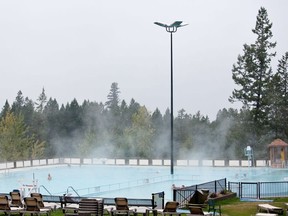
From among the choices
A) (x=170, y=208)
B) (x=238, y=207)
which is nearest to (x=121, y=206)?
(x=170, y=208)

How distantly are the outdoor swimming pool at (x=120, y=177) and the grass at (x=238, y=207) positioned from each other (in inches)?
225

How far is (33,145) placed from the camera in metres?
41.6

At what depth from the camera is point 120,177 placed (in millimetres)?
30812

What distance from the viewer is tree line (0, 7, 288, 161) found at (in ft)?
122

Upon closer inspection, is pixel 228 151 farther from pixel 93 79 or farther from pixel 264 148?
pixel 93 79

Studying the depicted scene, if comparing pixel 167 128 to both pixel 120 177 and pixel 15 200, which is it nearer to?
pixel 120 177

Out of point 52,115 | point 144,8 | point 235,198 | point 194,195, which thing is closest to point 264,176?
point 235,198

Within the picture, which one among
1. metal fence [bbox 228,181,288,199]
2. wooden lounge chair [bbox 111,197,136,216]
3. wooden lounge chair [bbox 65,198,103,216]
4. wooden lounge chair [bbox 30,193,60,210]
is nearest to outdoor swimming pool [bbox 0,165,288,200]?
metal fence [bbox 228,181,288,199]

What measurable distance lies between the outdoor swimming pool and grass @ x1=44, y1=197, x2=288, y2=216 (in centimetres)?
571

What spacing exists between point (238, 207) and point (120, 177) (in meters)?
16.8

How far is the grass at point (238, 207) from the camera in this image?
1354 cm

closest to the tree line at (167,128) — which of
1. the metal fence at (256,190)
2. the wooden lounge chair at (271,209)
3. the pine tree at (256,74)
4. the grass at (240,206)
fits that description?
the pine tree at (256,74)

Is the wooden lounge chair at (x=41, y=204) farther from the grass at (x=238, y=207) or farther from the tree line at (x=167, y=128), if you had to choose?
the tree line at (x=167, y=128)

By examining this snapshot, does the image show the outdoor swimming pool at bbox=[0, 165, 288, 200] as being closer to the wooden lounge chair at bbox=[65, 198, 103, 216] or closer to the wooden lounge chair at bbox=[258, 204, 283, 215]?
the wooden lounge chair at bbox=[258, 204, 283, 215]
